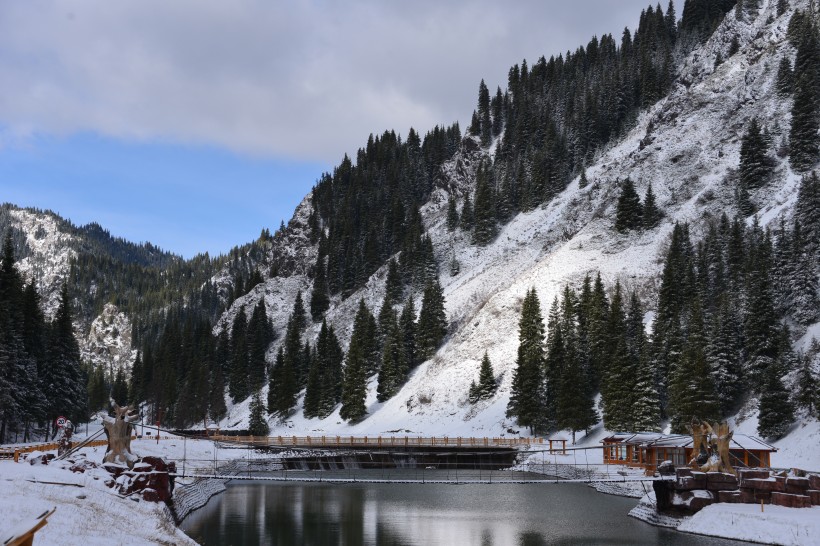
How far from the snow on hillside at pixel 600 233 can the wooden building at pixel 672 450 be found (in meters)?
30.0

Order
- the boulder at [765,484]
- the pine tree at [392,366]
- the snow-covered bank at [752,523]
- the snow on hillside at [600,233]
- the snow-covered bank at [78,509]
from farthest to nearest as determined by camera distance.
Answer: the pine tree at [392,366], the snow on hillside at [600,233], the boulder at [765,484], the snow-covered bank at [752,523], the snow-covered bank at [78,509]

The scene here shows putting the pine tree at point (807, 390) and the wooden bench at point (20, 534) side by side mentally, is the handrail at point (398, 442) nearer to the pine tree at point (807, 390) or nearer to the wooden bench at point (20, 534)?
the pine tree at point (807, 390)

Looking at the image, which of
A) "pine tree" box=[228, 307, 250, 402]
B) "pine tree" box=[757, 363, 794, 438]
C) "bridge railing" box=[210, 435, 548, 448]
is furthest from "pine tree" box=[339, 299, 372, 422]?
"pine tree" box=[757, 363, 794, 438]

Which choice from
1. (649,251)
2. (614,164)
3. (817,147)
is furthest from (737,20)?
(649,251)

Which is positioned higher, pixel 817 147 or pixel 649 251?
pixel 817 147

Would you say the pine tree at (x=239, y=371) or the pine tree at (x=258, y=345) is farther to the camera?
the pine tree at (x=258, y=345)

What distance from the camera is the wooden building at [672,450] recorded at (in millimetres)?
57625

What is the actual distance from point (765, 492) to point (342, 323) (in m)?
121

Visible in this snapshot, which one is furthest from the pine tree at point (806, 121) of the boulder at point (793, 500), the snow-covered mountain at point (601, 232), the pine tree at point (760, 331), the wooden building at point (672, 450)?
the boulder at point (793, 500)

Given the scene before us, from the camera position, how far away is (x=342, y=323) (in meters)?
160

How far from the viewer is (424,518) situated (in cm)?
4888

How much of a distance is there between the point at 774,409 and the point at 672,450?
10.8 m

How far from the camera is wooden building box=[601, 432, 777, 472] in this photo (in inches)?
2269

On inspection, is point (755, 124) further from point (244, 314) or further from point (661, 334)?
point (244, 314)
